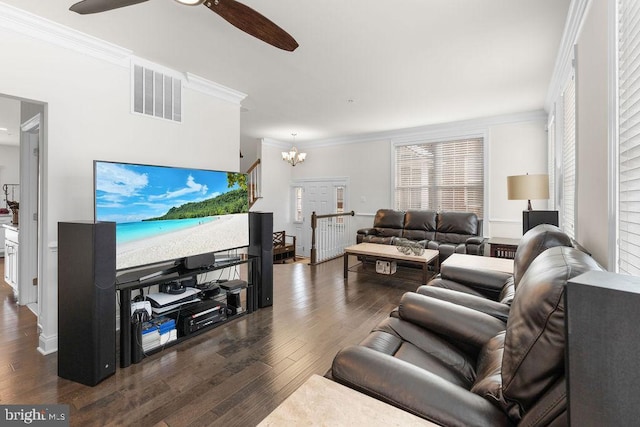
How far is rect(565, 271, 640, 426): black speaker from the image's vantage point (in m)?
0.56

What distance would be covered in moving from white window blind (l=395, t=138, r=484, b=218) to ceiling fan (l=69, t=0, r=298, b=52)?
4.59 meters

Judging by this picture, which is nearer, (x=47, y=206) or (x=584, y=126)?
(x=584, y=126)

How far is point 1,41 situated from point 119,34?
78 cm

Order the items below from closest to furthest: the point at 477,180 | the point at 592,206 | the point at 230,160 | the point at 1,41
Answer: the point at 592,206, the point at 1,41, the point at 230,160, the point at 477,180

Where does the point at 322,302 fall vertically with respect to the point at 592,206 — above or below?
below

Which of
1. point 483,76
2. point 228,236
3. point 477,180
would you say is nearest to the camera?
point 228,236

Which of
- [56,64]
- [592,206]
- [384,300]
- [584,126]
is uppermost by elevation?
[56,64]

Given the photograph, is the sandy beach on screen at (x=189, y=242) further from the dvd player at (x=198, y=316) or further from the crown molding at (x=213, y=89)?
the crown molding at (x=213, y=89)

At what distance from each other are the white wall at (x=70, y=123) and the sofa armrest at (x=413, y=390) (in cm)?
274

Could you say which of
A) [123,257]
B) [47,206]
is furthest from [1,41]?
[123,257]

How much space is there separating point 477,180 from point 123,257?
5.57m

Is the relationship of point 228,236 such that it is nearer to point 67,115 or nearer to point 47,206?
point 47,206

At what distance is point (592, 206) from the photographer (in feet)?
5.94

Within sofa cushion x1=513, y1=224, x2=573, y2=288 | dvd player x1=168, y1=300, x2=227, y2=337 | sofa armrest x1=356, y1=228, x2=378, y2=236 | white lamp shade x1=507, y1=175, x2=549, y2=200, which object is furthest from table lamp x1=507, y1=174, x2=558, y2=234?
dvd player x1=168, y1=300, x2=227, y2=337
